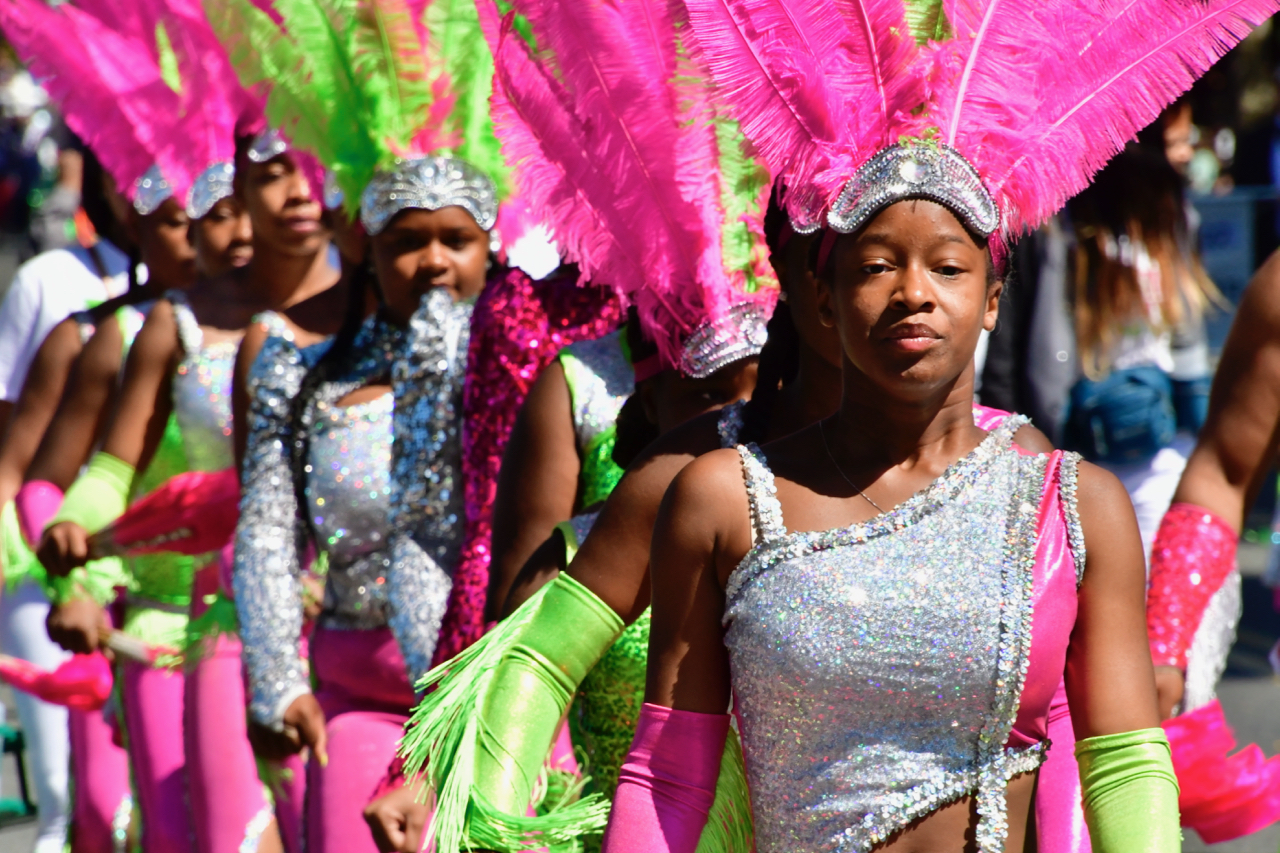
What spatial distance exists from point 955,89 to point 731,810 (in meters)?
0.89

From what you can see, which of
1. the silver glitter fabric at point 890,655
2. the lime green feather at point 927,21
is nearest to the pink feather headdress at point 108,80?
the lime green feather at point 927,21

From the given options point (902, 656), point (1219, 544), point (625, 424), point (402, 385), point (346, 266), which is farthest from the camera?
point (346, 266)

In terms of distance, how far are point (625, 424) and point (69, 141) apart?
7.62 metres

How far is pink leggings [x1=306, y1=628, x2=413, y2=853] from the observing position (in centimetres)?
360

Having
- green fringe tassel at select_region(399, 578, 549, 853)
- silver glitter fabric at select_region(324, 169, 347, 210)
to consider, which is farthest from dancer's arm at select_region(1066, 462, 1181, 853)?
silver glitter fabric at select_region(324, 169, 347, 210)

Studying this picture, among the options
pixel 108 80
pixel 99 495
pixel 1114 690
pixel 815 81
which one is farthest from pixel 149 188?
pixel 1114 690

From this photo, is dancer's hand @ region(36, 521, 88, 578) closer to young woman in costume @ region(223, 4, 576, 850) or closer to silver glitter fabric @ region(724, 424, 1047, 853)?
young woman in costume @ region(223, 4, 576, 850)

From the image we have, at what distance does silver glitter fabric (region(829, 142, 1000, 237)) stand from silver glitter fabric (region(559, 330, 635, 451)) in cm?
94

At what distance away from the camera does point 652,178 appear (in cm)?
265

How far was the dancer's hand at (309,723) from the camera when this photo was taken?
3686 millimetres

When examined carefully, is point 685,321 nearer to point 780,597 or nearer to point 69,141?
point 780,597

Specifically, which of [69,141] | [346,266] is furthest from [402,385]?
[69,141]

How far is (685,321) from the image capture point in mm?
2672

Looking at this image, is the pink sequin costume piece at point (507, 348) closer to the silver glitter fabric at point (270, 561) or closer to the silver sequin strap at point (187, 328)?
the silver glitter fabric at point (270, 561)
